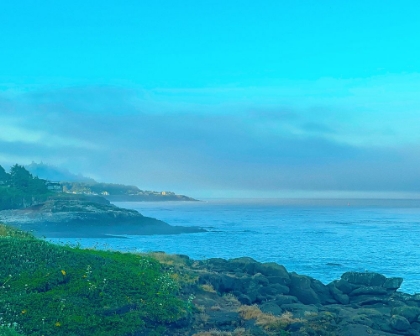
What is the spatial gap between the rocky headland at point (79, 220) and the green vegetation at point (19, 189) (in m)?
5.26

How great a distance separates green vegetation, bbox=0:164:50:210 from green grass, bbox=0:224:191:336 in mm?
85810

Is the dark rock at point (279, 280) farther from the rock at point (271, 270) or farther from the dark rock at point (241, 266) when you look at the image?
the dark rock at point (241, 266)

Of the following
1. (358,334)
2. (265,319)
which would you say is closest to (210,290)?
(265,319)

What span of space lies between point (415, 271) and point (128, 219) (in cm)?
6561

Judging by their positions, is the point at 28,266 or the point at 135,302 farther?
the point at 28,266

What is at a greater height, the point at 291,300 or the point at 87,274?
the point at 87,274

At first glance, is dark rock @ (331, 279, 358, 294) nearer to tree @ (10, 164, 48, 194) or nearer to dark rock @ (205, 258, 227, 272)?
dark rock @ (205, 258, 227, 272)

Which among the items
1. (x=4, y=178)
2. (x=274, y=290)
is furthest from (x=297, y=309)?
(x=4, y=178)

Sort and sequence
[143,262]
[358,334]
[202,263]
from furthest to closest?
[202,263] → [143,262] → [358,334]

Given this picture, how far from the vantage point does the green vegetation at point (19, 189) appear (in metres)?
99.7

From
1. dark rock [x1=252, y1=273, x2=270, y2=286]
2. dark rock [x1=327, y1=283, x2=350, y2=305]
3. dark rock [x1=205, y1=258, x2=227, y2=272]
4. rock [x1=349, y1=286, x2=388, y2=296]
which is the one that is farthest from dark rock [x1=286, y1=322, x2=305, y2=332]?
rock [x1=349, y1=286, x2=388, y2=296]

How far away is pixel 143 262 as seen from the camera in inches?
944

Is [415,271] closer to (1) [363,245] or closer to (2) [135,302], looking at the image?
(1) [363,245]

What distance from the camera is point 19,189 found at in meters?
106
